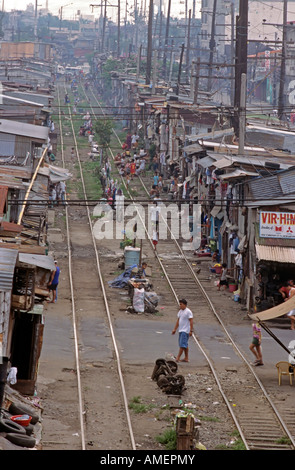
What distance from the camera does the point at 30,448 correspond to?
1181cm

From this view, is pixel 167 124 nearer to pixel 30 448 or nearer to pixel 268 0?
pixel 30 448

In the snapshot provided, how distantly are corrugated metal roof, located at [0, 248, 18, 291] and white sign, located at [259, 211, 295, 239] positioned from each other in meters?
9.80

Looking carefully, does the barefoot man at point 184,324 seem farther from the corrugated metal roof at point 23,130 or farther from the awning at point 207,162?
the corrugated metal roof at point 23,130

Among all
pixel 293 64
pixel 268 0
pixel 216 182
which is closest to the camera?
pixel 216 182

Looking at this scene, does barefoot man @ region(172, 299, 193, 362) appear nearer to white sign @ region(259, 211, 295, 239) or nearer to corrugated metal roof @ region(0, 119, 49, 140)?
white sign @ region(259, 211, 295, 239)

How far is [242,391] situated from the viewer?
16328 millimetres

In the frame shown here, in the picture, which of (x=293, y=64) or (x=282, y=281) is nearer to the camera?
(x=282, y=281)

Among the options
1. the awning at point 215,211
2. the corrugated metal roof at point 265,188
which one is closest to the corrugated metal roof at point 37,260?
the corrugated metal roof at point 265,188

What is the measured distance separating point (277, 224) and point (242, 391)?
21.6 feet

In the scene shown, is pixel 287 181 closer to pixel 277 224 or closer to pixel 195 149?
pixel 277 224

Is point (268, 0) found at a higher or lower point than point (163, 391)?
higher

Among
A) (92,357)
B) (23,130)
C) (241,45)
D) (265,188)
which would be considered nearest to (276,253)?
(265,188)

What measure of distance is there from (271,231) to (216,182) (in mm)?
6841
